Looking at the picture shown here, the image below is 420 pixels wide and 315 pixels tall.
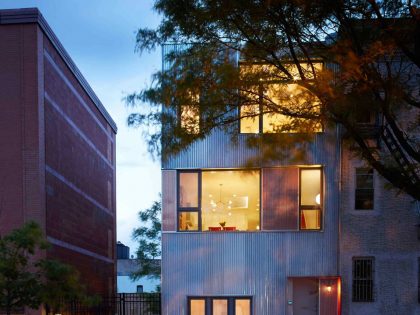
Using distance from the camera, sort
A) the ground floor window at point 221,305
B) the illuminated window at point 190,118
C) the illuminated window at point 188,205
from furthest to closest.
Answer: the illuminated window at point 188,205
the ground floor window at point 221,305
the illuminated window at point 190,118

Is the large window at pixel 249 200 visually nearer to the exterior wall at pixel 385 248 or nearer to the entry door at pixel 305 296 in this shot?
the exterior wall at pixel 385 248

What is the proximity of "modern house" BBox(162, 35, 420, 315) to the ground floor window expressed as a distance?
0.10 feet

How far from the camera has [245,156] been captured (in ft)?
57.6

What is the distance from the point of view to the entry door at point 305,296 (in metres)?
17.5

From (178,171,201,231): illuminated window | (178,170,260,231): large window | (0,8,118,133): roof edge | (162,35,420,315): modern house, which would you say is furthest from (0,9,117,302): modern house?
(178,170,260,231): large window

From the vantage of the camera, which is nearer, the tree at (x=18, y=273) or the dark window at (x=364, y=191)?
the tree at (x=18, y=273)

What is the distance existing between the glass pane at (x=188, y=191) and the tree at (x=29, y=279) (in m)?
4.76

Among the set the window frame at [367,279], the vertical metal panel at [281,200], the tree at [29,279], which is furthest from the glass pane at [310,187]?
the tree at [29,279]

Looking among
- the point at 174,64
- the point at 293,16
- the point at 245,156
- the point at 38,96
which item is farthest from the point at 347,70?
the point at 38,96

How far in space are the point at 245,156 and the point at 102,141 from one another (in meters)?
16.6

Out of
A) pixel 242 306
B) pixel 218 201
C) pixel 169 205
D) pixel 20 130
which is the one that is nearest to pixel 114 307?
pixel 242 306

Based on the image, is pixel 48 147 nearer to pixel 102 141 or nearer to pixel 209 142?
pixel 209 142

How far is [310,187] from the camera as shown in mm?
17609

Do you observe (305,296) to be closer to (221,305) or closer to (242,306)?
(242,306)
